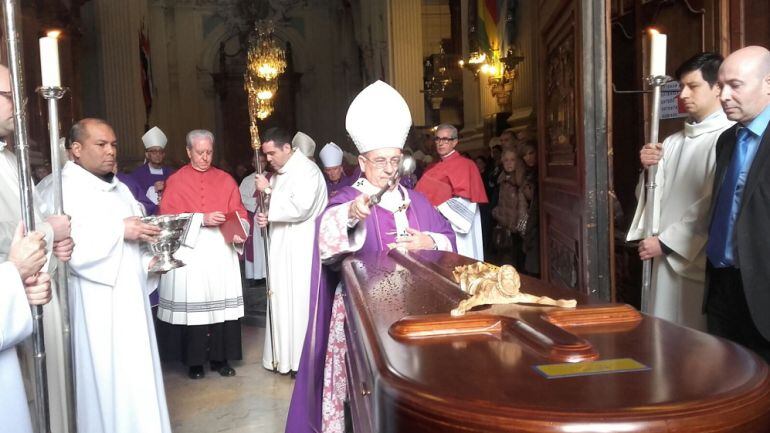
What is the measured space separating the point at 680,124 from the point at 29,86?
17.5 feet

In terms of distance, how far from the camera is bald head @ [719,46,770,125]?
2605 mm

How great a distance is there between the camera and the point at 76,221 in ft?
11.6

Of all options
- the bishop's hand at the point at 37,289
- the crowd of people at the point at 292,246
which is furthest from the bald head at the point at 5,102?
the bishop's hand at the point at 37,289

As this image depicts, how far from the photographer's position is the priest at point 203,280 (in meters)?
5.47

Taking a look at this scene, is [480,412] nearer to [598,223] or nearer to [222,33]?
[598,223]

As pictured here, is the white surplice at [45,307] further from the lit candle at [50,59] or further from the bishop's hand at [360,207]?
the bishop's hand at [360,207]

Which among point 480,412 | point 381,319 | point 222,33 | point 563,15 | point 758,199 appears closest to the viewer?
point 480,412

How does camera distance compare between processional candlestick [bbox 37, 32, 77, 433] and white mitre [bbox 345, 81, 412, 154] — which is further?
white mitre [bbox 345, 81, 412, 154]

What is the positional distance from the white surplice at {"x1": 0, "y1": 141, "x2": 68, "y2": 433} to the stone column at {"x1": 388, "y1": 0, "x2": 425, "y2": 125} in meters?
8.74

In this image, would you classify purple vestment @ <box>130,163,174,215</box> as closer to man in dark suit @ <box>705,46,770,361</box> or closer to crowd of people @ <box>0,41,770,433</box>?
crowd of people @ <box>0,41,770,433</box>

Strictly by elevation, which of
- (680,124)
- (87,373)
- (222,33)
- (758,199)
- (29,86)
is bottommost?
(87,373)

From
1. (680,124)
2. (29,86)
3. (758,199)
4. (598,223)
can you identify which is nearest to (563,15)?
(680,124)

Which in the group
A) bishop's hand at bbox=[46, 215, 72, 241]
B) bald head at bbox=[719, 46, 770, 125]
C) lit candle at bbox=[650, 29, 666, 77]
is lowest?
bishop's hand at bbox=[46, 215, 72, 241]

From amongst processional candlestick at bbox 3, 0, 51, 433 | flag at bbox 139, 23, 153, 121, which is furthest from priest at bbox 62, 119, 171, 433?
flag at bbox 139, 23, 153, 121
